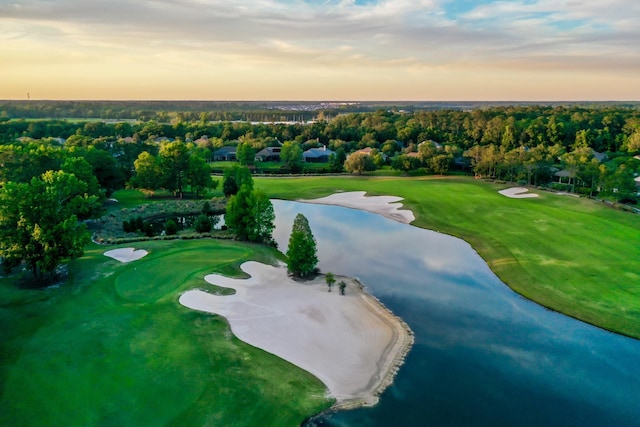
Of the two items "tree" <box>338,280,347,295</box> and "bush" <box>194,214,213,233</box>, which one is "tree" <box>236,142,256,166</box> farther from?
"tree" <box>338,280,347,295</box>

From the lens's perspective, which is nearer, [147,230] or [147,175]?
[147,230]

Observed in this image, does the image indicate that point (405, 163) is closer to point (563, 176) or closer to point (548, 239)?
point (563, 176)

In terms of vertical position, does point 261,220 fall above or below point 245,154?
below

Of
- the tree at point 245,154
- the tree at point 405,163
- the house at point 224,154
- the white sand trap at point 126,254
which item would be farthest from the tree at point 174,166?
the house at point 224,154

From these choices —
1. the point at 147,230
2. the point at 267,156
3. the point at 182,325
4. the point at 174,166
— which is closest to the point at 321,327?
the point at 182,325

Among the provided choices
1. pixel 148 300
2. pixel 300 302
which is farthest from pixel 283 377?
pixel 148 300

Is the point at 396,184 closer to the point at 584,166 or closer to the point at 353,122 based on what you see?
the point at 584,166

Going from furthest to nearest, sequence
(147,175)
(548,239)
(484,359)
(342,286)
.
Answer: (147,175) < (548,239) < (342,286) < (484,359)
